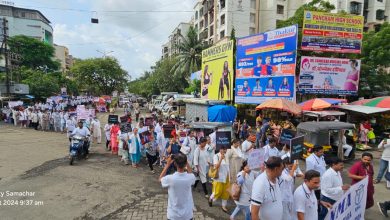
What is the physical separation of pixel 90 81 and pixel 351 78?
4101cm

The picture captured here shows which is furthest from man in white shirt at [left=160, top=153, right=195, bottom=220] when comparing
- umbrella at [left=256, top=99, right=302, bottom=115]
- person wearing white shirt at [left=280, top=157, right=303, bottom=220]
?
umbrella at [left=256, top=99, right=302, bottom=115]

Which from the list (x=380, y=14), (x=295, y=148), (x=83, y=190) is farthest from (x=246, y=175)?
(x=380, y=14)

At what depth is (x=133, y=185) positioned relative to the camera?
25.2 ft

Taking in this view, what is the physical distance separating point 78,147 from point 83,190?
3142mm

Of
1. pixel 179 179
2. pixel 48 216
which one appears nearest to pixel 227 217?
pixel 179 179

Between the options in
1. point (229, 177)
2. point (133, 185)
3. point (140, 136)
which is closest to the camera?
point (229, 177)

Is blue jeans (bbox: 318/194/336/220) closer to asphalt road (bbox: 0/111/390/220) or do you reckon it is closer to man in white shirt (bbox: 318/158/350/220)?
man in white shirt (bbox: 318/158/350/220)

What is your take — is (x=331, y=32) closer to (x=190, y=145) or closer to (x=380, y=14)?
(x=190, y=145)

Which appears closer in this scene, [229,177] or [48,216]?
[48,216]

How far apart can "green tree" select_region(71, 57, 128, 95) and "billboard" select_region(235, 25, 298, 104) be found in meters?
32.3

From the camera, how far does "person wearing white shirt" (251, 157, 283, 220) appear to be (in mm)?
3240

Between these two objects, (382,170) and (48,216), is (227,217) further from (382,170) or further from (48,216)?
(382,170)

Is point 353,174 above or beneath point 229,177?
above

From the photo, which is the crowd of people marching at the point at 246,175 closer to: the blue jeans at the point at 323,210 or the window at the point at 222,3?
the blue jeans at the point at 323,210
